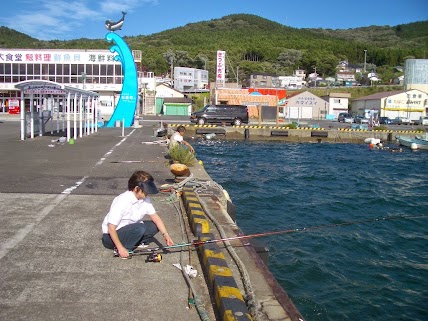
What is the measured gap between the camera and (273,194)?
14.0m

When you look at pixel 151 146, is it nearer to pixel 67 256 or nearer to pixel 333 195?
pixel 333 195

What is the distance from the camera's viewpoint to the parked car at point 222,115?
129 feet

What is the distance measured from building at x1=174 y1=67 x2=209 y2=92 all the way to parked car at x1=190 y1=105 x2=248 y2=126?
51.3m

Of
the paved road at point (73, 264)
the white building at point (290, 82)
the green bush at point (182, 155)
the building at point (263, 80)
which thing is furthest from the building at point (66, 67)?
the white building at point (290, 82)

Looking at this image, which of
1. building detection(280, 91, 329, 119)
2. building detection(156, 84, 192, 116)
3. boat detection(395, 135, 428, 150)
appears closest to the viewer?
boat detection(395, 135, 428, 150)

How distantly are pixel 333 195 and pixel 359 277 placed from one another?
7163 millimetres

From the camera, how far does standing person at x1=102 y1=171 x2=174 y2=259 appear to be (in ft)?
16.8

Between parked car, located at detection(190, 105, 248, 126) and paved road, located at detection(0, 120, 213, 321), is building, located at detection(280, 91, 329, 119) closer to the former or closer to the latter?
parked car, located at detection(190, 105, 248, 126)

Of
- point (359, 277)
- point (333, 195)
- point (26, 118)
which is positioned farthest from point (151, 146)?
point (359, 277)

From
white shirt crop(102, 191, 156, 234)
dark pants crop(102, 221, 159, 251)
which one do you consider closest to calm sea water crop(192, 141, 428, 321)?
dark pants crop(102, 221, 159, 251)

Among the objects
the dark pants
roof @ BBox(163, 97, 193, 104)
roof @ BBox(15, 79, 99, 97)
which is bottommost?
the dark pants

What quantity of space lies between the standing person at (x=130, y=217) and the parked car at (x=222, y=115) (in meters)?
34.0

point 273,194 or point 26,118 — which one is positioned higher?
point 26,118

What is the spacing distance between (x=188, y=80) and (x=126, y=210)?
93.4 m
